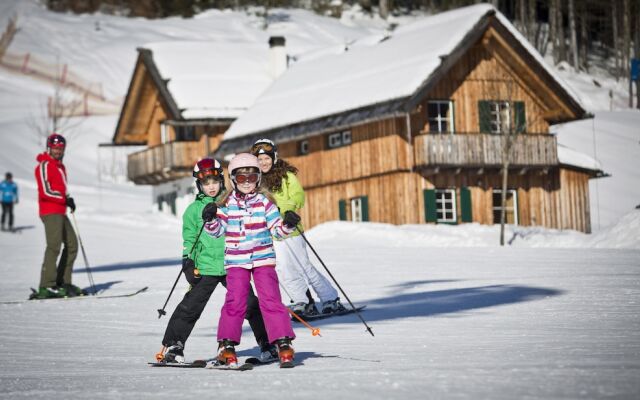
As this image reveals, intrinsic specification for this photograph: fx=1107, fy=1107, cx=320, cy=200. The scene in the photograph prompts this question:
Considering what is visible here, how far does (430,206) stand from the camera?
34562 millimetres

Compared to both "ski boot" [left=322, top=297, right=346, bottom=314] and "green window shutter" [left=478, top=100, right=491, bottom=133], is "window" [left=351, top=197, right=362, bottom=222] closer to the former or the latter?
"green window shutter" [left=478, top=100, right=491, bottom=133]

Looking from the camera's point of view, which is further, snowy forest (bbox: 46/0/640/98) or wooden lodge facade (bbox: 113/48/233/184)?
snowy forest (bbox: 46/0/640/98)

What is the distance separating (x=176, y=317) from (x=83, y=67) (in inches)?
3050

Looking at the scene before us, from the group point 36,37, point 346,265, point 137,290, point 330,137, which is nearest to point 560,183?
point 330,137

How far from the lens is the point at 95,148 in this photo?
67125mm

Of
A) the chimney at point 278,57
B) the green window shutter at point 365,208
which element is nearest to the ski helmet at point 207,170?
the green window shutter at point 365,208

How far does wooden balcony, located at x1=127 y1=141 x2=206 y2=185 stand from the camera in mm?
44688

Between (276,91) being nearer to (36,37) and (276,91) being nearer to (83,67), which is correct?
(83,67)

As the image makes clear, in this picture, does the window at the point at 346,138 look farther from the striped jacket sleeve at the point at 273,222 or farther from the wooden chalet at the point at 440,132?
the striped jacket sleeve at the point at 273,222

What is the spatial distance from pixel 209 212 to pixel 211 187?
809mm

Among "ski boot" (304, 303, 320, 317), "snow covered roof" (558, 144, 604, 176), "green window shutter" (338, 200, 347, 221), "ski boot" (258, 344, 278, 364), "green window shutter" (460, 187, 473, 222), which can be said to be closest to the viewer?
"ski boot" (258, 344, 278, 364)

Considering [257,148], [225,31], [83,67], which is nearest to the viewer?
[257,148]

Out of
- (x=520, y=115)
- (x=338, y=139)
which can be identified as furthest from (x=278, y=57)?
(x=520, y=115)

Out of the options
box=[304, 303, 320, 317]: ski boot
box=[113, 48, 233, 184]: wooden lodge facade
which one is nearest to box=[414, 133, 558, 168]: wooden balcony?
box=[113, 48, 233, 184]: wooden lodge facade
